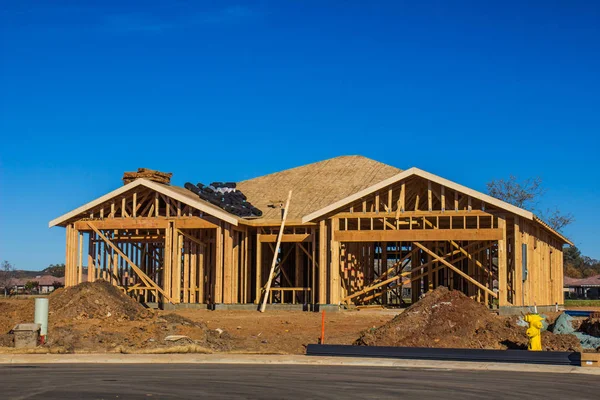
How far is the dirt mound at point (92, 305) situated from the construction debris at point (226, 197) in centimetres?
1178

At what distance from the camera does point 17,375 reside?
17.5 metres

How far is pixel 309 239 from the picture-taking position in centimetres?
4091

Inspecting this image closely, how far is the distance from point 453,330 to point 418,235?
518 inches

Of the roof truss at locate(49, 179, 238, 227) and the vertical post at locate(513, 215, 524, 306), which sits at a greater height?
the roof truss at locate(49, 179, 238, 227)

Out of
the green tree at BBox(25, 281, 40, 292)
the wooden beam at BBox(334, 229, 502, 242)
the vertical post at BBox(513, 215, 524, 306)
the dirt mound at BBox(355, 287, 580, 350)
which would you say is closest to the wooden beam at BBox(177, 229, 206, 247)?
the wooden beam at BBox(334, 229, 502, 242)

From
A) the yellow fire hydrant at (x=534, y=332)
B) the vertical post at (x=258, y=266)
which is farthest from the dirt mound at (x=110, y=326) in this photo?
the vertical post at (x=258, y=266)

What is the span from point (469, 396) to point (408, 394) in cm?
106

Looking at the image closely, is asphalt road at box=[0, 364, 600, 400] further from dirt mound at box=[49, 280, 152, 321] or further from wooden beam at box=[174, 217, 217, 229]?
wooden beam at box=[174, 217, 217, 229]

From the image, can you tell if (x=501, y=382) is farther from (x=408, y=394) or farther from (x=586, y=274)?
(x=586, y=274)

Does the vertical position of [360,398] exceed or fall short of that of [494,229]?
it falls short

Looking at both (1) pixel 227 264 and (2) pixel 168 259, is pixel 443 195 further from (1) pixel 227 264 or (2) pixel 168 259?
(2) pixel 168 259

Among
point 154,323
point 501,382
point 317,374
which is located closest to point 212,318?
point 154,323

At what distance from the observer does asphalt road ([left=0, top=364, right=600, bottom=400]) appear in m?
14.5

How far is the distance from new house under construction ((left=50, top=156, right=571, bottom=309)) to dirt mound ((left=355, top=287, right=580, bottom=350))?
10.3 m
